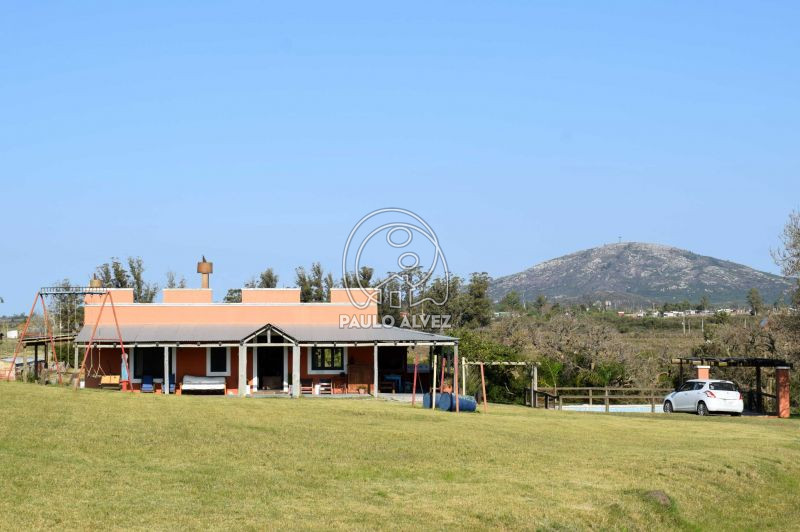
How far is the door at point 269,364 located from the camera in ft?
121

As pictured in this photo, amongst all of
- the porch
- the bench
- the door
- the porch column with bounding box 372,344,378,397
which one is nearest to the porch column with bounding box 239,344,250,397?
the porch

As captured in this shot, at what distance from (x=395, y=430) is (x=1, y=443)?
823 centimetres

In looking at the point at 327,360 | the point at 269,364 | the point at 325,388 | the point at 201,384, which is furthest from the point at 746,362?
the point at 201,384

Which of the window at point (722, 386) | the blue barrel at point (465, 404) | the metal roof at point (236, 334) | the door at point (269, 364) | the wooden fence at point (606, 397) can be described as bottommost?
the wooden fence at point (606, 397)

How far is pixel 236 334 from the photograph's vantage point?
3597cm

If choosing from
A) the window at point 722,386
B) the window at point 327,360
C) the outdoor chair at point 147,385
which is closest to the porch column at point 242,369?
the window at point 327,360

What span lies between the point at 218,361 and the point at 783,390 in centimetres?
2017

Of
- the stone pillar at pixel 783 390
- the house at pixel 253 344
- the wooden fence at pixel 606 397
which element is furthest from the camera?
the wooden fence at pixel 606 397

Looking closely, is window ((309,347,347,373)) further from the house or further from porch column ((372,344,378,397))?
porch column ((372,344,378,397))

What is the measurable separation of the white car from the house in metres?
8.14

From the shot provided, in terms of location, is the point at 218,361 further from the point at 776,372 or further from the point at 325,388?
the point at 776,372

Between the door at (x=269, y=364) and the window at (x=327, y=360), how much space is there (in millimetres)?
1181

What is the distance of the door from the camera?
36812mm

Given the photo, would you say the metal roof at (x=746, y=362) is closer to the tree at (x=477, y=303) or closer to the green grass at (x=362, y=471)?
the green grass at (x=362, y=471)
